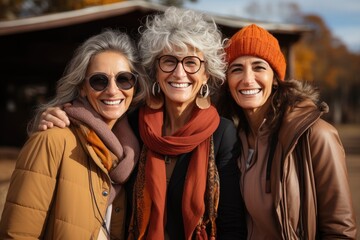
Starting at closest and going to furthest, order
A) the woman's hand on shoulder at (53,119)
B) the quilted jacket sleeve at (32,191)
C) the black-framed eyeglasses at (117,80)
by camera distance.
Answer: the quilted jacket sleeve at (32,191) < the woman's hand on shoulder at (53,119) < the black-framed eyeglasses at (117,80)

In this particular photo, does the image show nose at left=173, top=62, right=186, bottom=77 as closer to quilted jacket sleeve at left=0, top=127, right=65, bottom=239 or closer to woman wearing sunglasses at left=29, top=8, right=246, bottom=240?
woman wearing sunglasses at left=29, top=8, right=246, bottom=240

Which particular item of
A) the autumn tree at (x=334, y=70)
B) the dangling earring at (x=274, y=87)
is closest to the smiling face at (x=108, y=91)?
the dangling earring at (x=274, y=87)

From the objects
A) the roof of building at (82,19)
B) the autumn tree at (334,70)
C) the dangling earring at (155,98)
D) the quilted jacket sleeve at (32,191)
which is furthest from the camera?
the autumn tree at (334,70)

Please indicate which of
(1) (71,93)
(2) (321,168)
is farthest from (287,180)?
(1) (71,93)

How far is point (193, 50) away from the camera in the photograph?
279 cm

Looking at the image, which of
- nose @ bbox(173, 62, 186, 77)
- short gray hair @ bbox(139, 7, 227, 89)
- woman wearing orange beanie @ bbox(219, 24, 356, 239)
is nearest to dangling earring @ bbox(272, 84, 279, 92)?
woman wearing orange beanie @ bbox(219, 24, 356, 239)

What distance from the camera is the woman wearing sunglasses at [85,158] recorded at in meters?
2.39

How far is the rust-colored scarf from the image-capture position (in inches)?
102

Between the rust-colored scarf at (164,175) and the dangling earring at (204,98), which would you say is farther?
the dangling earring at (204,98)

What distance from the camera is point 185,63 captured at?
280 cm

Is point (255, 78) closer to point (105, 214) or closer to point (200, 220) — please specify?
point (200, 220)

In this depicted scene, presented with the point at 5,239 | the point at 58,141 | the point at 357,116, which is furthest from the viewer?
the point at 357,116

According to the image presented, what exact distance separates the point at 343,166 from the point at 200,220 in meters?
0.87

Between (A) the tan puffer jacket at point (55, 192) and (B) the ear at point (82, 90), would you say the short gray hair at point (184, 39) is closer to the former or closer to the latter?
(B) the ear at point (82, 90)
